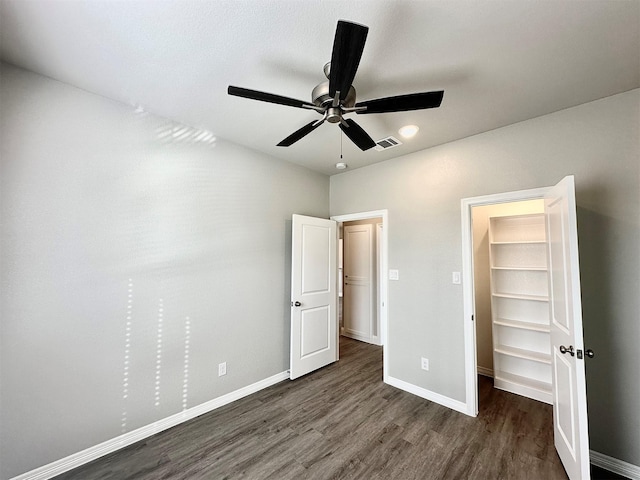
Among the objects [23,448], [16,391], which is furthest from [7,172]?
[23,448]

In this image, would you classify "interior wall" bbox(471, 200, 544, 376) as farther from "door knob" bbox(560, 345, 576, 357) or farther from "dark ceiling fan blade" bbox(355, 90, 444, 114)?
"dark ceiling fan blade" bbox(355, 90, 444, 114)

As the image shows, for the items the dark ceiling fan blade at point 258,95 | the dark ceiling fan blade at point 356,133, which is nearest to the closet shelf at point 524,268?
the dark ceiling fan blade at point 356,133

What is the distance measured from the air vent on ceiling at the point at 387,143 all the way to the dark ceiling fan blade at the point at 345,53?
1421 millimetres

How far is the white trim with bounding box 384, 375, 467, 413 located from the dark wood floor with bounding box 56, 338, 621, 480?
0.07 m

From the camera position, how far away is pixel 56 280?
1.90 metres

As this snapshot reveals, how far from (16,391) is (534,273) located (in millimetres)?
4798

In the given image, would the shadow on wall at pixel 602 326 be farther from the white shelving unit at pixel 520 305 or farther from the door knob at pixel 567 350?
the white shelving unit at pixel 520 305

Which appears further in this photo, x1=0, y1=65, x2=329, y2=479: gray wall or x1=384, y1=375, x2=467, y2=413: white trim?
x1=384, y1=375, x2=467, y2=413: white trim

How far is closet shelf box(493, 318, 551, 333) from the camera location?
303 centimetres

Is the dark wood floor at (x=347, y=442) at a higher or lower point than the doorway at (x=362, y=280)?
lower

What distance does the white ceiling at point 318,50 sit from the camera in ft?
4.58

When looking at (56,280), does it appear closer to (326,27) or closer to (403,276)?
(326,27)

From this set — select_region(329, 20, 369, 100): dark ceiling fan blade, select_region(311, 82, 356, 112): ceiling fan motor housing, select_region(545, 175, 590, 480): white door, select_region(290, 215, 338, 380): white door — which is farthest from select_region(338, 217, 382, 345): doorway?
select_region(329, 20, 369, 100): dark ceiling fan blade

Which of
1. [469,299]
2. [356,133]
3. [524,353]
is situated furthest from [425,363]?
[356,133]
